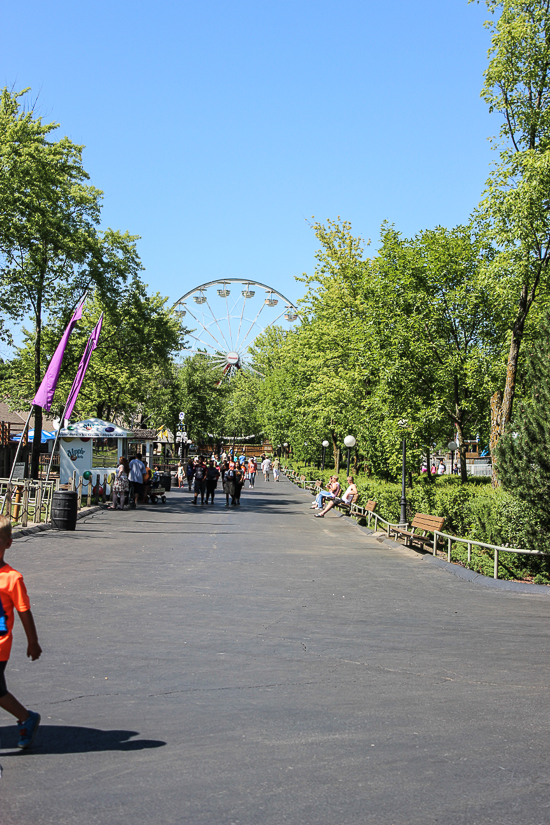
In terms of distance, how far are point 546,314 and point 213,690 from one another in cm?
1040

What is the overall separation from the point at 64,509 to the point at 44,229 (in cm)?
1424

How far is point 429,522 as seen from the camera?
18.3 metres

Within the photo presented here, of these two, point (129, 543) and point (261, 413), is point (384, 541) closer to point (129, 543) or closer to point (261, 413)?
point (129, 543)

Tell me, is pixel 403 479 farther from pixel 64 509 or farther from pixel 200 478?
pixel 200 478

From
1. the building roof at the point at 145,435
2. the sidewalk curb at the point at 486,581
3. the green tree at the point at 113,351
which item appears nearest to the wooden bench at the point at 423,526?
the sidewalk curb at the point at 486,581

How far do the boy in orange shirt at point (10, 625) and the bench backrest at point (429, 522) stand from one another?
13647 mm

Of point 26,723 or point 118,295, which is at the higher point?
point 118,295

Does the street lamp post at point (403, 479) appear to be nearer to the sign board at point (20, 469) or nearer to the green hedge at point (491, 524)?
the green hedge at point (491, 524)

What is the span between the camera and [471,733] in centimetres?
533

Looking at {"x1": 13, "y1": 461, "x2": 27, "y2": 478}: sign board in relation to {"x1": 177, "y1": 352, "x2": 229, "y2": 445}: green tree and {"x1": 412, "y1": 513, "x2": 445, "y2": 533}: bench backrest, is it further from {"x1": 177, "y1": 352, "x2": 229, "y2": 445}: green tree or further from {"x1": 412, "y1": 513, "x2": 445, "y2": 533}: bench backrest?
{"x1": 177, "y1": 352, "x2": 229, "y2": 445}: green tree

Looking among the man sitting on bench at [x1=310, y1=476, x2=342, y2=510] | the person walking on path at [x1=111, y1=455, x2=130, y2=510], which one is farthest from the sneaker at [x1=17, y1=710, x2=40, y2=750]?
the man sitting on bench at [x1=310, y1=476, x2=342, y2=510]

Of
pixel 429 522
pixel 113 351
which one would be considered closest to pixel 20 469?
pixel 429 522

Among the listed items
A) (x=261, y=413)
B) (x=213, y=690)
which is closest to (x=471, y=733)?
(x=213, y=690)

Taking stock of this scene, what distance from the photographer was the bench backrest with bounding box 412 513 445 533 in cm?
1758
